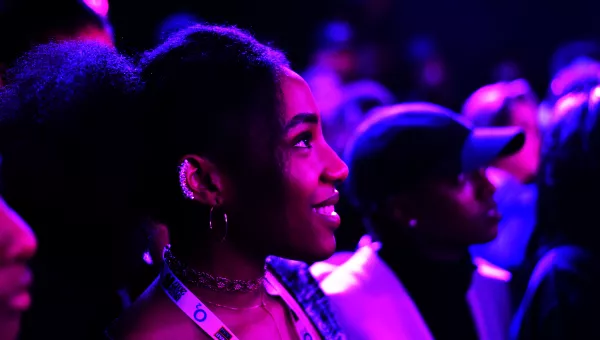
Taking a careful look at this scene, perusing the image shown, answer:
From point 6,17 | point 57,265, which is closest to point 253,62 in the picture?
point 57,265

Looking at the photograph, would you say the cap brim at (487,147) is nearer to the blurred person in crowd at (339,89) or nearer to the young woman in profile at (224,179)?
the young woman in profile at (224,179)

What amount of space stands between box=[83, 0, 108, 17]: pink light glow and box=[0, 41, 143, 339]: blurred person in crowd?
458 millimetres

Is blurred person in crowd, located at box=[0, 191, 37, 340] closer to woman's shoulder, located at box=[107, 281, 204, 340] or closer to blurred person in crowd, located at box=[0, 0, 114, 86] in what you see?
woman's shoulder, located at box=[107, 281, 204, 340]

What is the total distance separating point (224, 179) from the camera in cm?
137

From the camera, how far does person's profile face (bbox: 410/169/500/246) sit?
2.17 meters

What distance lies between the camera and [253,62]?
1.40 metres

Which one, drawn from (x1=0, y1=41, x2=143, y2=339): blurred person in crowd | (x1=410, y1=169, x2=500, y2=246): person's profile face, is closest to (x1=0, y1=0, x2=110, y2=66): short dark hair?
(x1=0, y1=41, x2=143, y2=339): blurred person in crowd

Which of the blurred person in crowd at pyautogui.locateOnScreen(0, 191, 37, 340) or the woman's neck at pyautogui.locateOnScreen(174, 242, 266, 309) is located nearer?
the blurred person in crowd at pyautogui.locateOnScreen(0, 191, 37, 340)

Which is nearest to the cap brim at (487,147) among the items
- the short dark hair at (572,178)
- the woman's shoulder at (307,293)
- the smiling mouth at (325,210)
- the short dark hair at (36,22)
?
the short dark hair at (572,178)

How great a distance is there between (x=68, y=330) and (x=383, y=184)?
129cm

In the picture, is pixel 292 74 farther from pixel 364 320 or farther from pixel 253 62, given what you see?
pixel 364 320

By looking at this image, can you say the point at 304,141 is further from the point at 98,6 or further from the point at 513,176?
the point at 513,176

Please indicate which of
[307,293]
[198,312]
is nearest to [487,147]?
[307,293]

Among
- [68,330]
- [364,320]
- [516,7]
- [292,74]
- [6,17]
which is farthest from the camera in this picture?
[516,7]
